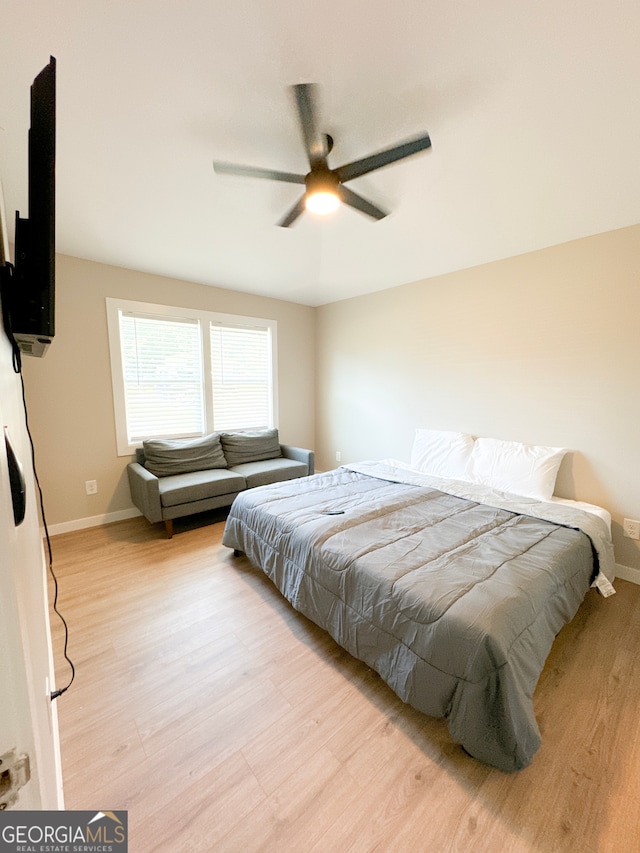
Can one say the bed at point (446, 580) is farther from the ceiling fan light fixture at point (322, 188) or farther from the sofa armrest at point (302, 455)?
the ceiling fan light fixture at point (322, 188)

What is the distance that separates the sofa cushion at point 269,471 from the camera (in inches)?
135

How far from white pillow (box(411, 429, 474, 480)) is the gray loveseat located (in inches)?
49.1

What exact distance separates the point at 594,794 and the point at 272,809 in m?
1.11

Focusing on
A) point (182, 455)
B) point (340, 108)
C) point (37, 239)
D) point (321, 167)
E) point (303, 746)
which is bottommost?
point (303, 746)

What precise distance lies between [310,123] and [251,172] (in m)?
0.35

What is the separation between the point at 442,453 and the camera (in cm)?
315

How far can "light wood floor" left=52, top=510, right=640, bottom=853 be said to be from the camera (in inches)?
41.6

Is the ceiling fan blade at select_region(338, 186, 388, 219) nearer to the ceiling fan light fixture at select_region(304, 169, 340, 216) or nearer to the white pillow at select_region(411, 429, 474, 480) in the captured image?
the ceiling fan light fixture at select_region(304, 169, 340, 216)

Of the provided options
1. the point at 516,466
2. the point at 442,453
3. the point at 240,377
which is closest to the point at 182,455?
the point at 240,377

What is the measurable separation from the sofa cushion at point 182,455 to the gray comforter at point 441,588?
1254 millimetres

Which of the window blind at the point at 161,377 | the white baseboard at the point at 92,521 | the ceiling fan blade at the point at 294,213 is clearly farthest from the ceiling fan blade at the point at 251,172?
the white baseboard at the point at 92,521

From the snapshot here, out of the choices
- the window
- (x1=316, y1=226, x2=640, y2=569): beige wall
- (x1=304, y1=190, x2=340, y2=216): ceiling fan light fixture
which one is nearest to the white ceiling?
(x1=304, y1=190, x2=340, y2=216): ceiling fan light fixture

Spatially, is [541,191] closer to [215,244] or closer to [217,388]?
[215,244]

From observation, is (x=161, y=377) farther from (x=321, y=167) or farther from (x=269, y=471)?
(x=321, y=167)
